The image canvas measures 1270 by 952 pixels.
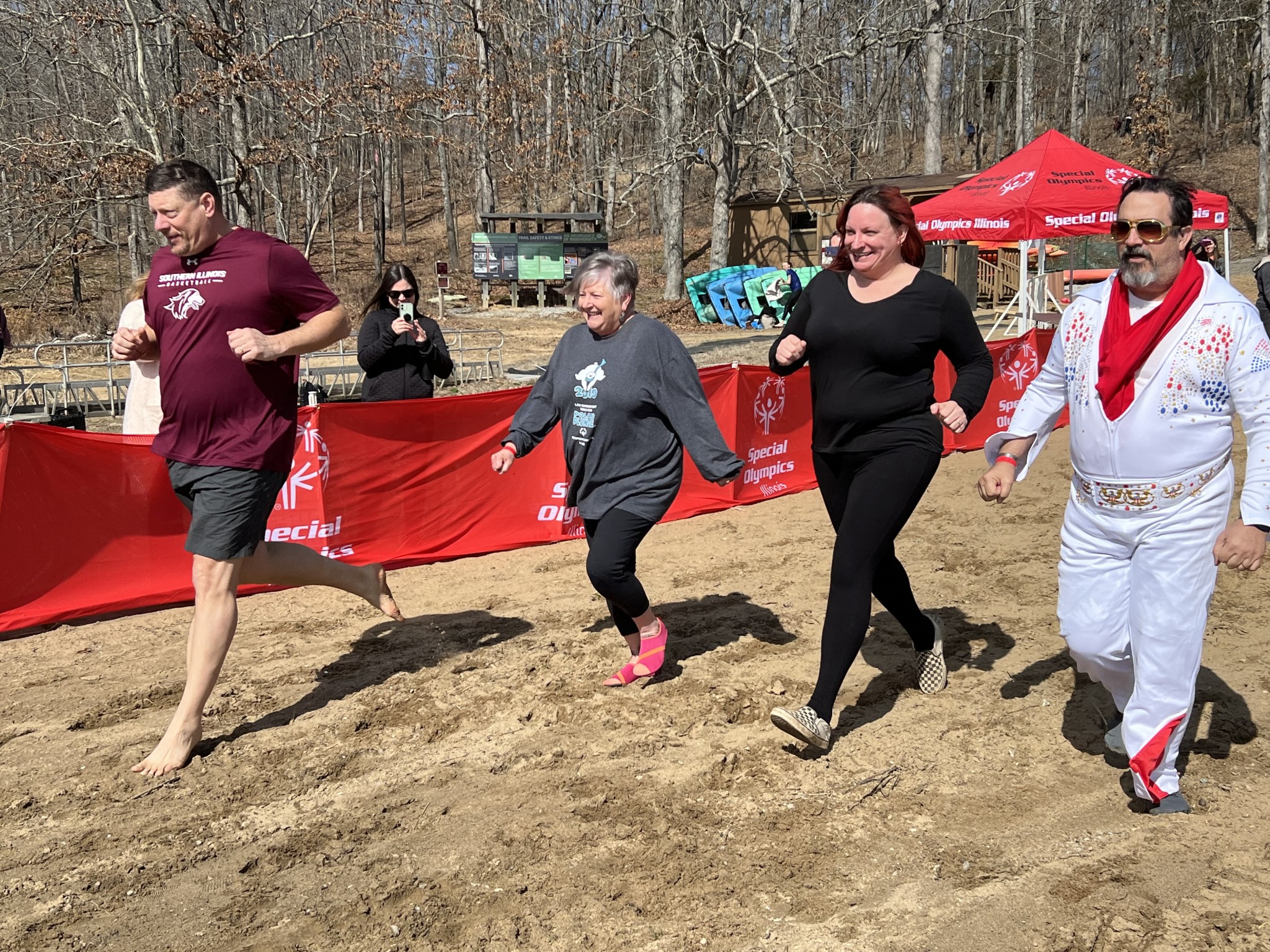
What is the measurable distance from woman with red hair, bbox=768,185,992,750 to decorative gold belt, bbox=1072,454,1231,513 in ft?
1.87

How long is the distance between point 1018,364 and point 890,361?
27.3 feet

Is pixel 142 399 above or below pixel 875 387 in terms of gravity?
below

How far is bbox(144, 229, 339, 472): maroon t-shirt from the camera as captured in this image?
12.7ft

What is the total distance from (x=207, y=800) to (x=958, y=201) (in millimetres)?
13883

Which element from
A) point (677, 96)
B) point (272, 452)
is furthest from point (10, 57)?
point (272, 452)

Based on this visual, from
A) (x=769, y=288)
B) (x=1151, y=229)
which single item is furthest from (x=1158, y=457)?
(x=769, y=288)

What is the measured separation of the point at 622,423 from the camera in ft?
14.7

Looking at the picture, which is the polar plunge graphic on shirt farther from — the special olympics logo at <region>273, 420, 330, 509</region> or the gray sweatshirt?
the special olympics logo at <region>273, 420, 330, 509</region>

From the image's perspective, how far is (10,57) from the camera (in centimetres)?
2819

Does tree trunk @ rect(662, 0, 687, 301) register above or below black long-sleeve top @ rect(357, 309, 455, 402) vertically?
above

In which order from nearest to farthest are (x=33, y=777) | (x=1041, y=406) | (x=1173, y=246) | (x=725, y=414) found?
(x=1173, y=246)
(x=1041, y=406)
(x=33, y=777)
(x=725, y=414)

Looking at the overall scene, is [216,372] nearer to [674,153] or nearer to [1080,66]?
[674,153]

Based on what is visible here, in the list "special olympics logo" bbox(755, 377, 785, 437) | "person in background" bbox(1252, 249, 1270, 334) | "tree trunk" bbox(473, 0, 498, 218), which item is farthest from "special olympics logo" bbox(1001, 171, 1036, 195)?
"tree trunk" bbox(473, 0, 498, 218)

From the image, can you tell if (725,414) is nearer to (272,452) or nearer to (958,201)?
(272,452)
